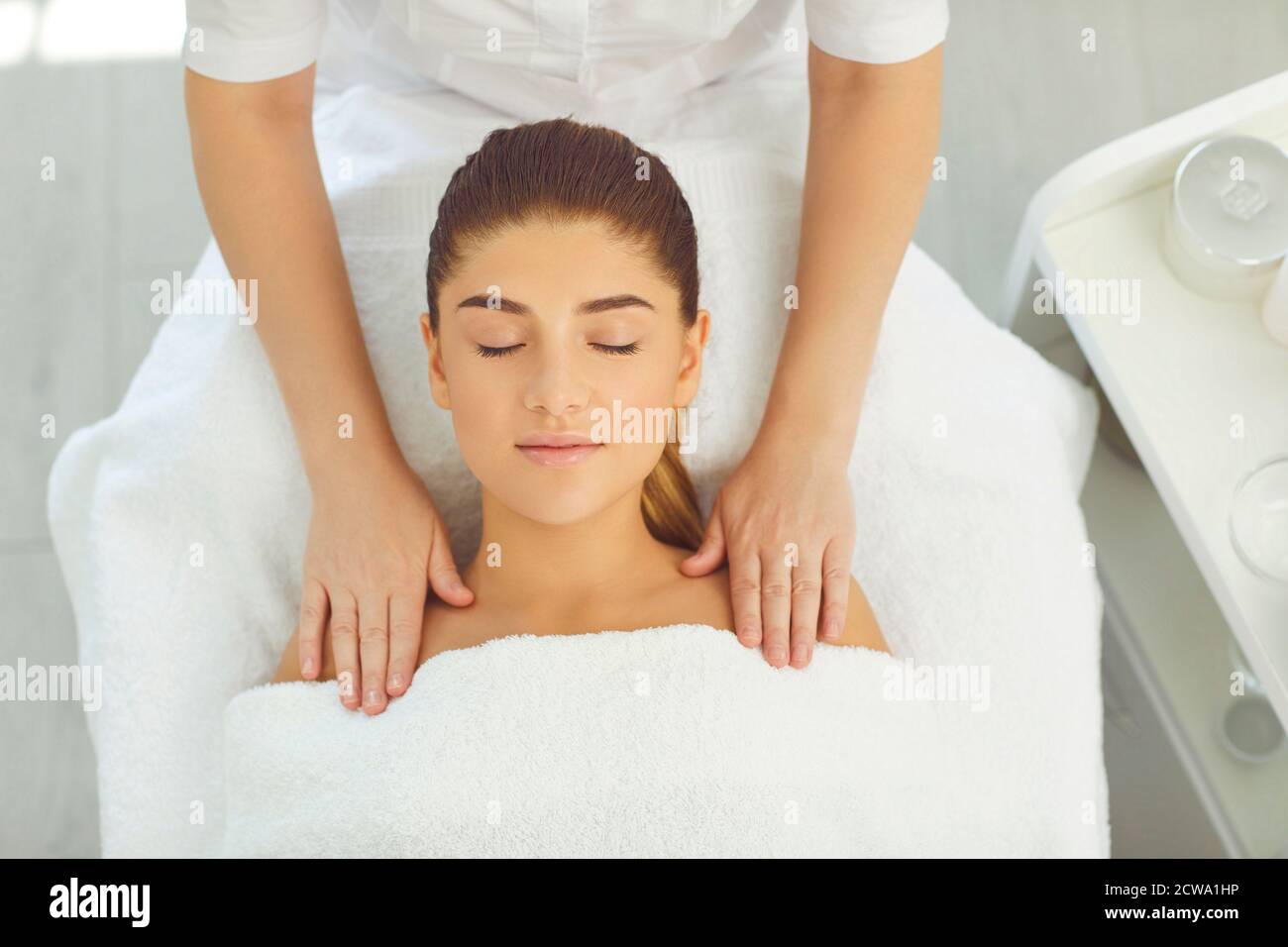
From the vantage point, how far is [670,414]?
3.87 ft

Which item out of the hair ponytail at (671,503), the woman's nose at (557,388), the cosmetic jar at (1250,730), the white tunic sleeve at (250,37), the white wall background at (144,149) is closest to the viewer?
the woman's nose at (557,388)

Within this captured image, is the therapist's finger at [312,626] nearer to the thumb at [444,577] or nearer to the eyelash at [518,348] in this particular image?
the thumb at [444,577]

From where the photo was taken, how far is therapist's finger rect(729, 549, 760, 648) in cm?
110

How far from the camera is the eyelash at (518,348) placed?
3.43 feet

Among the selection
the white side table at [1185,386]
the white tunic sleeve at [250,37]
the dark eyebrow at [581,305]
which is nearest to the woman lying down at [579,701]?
the dark eyebrow at [581,305]

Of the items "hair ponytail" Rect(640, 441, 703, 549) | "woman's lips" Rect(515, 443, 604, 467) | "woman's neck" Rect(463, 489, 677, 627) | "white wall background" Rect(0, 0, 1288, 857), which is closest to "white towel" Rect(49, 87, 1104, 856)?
"hair ponytail" Rect(640, 441, 703, 549)

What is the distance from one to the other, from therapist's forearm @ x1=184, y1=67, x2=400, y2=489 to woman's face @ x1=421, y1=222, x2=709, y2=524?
167 millimetres

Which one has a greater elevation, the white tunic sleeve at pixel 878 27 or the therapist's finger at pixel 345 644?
the white tunic sleeve at pixel 878 27

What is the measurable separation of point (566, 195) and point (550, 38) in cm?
21

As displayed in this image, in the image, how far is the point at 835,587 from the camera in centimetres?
113

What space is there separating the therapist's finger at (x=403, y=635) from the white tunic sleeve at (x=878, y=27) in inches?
26.1

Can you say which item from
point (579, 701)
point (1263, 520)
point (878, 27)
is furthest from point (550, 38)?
point (1263, 520)
